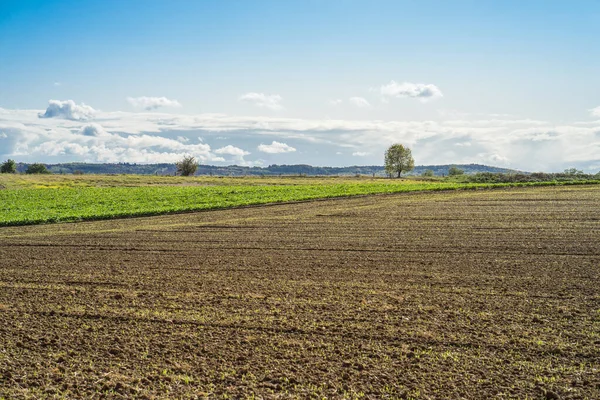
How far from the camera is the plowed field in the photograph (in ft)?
26.2

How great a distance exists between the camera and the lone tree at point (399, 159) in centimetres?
13675

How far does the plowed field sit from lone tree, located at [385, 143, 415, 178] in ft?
381

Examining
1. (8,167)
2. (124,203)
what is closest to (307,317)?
(124,203)

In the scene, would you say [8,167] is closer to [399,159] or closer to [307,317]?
[399,159]

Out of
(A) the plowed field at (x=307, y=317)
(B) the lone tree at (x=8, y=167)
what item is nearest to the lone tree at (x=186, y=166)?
(B) the lone tree at (x=8, y=167)

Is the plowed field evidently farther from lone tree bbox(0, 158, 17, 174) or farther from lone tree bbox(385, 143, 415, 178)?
lone tree bbox(0, 158, 17, 174)

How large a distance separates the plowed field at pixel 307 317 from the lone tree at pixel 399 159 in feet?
381

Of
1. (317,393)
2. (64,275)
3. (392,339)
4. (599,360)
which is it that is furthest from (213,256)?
(599,360)

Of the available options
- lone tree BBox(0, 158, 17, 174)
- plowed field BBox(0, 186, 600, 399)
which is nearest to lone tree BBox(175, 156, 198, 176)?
lone tree BBox(0, 158, 17, 174)

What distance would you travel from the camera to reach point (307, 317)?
35.6ft

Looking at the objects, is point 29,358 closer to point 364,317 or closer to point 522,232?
point 364,317

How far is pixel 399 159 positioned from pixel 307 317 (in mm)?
130120

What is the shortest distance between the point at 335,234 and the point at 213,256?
22.9 ft

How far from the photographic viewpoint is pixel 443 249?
18766mm
